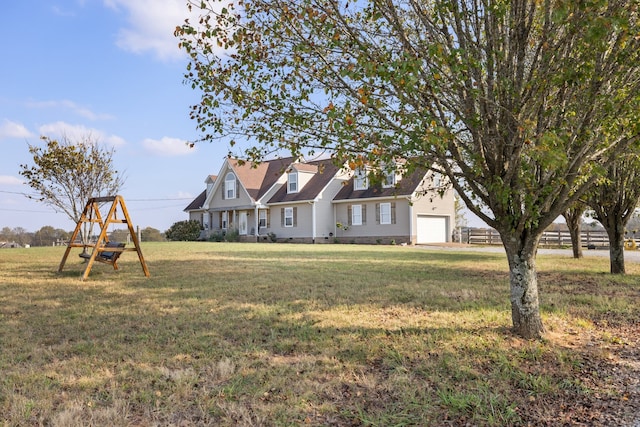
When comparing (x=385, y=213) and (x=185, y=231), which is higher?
(x=385, y=213)

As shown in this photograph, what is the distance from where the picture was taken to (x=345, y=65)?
469 cm

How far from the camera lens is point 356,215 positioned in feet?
98.0

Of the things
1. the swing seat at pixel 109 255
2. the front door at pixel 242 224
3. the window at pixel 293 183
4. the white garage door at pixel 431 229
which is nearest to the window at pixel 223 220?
the front door at pixel 242 224

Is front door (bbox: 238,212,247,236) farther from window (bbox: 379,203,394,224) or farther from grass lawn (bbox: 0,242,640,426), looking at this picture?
grass lawn (bbox: 0,242,640,426)

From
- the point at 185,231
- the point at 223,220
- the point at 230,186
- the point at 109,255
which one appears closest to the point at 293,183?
the point at 230,186

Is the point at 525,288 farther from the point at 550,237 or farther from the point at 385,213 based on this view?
the point at 550,237

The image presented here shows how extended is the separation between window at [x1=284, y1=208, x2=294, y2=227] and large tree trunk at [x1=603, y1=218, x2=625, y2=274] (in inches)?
854

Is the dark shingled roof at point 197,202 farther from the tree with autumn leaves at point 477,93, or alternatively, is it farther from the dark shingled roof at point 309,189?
the tree with autumn leaves at point 477,93

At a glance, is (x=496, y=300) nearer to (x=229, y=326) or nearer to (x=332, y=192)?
(x=229, y=326)

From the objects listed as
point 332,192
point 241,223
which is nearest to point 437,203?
point 332,192

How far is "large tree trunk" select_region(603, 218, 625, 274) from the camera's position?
11.2 meters

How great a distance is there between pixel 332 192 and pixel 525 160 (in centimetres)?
2567

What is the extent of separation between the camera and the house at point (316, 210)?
1106 inches

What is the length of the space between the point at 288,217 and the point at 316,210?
265 cm
